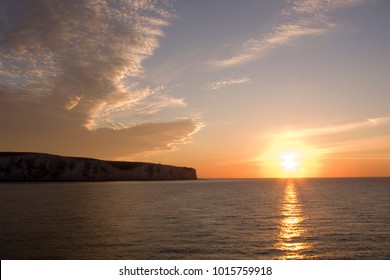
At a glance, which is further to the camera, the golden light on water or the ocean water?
the golden light on water

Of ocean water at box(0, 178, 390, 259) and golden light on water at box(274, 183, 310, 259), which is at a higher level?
ocean water at box(0, 178, 390, 259)

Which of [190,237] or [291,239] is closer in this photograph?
[190,237]

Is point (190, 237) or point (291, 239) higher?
point (190, 237)

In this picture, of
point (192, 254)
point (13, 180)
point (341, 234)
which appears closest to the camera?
point (192, 254)

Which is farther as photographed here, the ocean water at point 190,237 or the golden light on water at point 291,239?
the golden light on water at point 291,239

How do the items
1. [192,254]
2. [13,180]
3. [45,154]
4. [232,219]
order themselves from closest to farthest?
[192,254]
[232,219]
[13,180]
[45,154]

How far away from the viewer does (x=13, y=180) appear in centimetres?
17750

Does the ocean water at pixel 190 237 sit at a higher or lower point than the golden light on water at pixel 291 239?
higher

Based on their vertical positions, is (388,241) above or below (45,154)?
below
